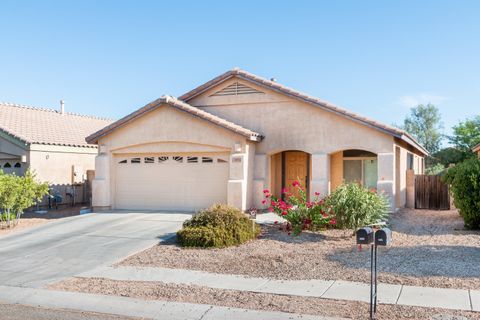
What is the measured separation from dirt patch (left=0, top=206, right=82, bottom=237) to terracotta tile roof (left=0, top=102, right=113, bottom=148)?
331 centimetres

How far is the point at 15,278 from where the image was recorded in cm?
1007

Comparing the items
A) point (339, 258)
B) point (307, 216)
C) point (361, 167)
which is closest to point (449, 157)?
point (361, 167)

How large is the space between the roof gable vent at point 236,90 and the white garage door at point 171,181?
3187 mm

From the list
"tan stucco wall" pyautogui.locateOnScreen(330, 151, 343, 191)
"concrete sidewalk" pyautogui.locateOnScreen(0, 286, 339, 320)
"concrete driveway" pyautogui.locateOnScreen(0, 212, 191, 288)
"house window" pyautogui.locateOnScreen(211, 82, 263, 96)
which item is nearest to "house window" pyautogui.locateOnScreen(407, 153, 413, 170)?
"tan stucco wall" pyautogui.locateOnScreen(330, 151, 343, 191)

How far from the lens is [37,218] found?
18891mm

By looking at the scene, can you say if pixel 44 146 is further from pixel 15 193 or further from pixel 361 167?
pixel 361 167

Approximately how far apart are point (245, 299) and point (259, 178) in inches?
433

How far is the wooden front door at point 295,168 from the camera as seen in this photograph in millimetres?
20234

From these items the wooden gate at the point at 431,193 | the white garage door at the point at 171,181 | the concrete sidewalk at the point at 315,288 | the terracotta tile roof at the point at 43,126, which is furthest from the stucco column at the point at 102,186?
the wooden gate at the point at 431,193

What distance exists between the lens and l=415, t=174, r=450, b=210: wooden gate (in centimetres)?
2088

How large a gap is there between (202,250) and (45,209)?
41.8 ft

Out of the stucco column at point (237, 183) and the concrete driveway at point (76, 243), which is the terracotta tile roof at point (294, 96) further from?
the concrete driveway at point (76, 243)

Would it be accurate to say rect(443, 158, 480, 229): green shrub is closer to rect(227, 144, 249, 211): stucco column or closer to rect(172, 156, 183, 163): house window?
rect(227, 144, 249, 211): stucco column

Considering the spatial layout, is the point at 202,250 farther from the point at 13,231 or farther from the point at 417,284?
the point at 13,231
